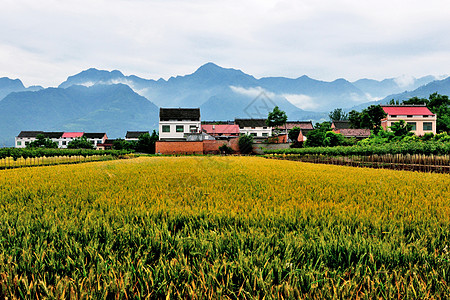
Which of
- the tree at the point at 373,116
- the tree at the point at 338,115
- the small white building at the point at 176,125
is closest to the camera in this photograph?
the tree at the point at 373,116

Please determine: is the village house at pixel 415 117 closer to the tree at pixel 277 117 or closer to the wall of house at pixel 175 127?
the tree at pixel 277 117

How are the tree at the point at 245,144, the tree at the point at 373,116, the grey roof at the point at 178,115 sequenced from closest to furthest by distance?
the tree at the point at 245,144 → the tree at the point at 373,116 → the grey roof at the point at 178,115

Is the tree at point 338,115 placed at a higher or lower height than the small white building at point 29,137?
higher

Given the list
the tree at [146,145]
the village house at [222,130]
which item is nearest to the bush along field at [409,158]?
the tree at [146,145]

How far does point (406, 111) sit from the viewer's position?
152 feet

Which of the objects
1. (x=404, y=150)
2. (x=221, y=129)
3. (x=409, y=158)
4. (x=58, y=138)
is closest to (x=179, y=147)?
(x=404, y=150)

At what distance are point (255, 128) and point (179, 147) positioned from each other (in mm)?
36364

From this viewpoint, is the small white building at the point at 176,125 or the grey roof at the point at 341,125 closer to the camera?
the small white building at the point at 176,125

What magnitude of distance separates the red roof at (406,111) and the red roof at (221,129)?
31197 mm

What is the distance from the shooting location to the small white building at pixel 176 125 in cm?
4988

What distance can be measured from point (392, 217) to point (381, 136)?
30590mm

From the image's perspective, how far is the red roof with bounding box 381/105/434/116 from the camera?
1800 inches

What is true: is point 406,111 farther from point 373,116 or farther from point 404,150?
point 404,150

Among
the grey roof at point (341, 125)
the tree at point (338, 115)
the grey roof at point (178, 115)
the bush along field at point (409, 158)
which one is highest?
the tree at point (338, 115)
